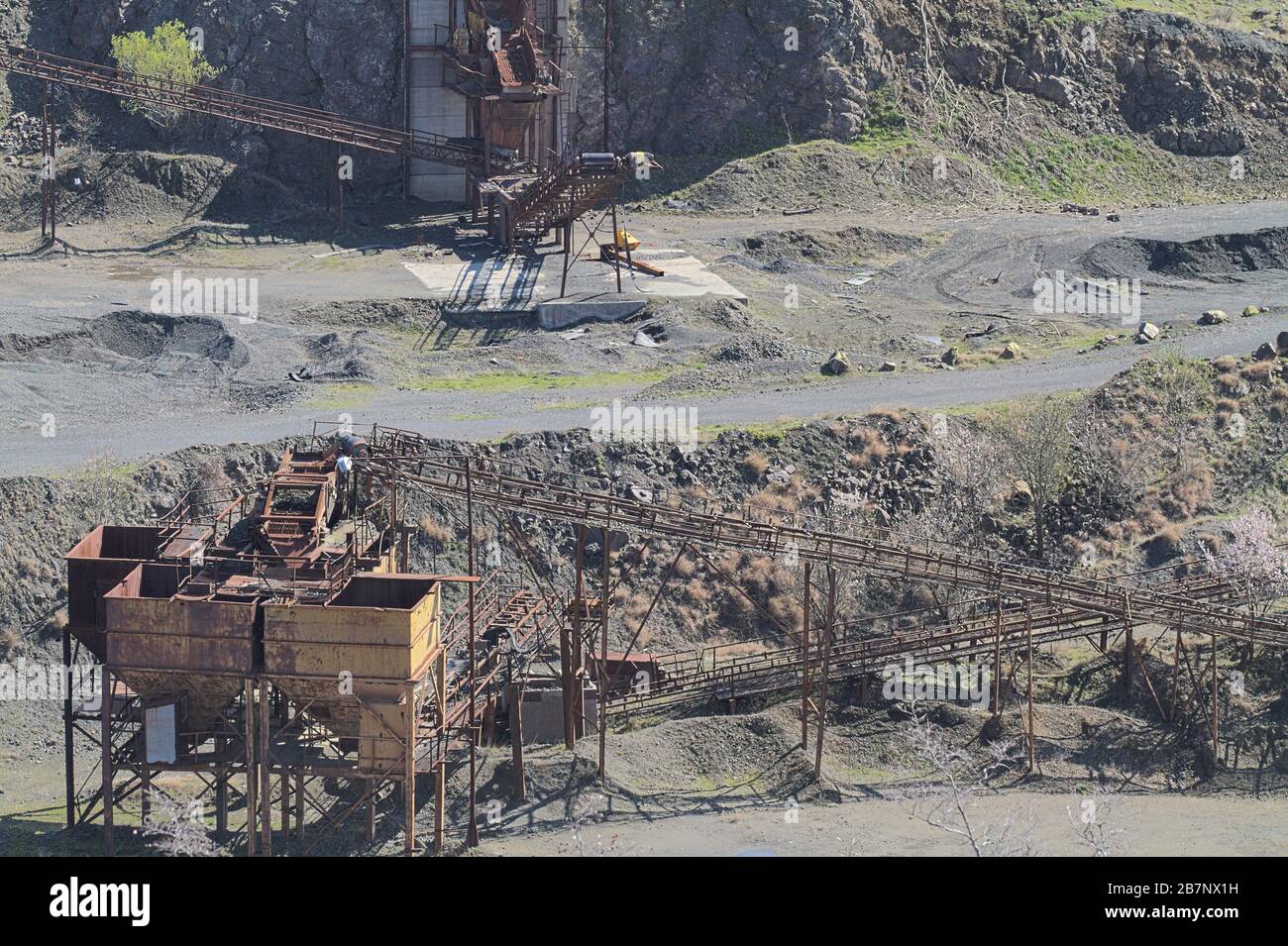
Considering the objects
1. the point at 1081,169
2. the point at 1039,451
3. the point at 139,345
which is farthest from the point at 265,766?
the point at 1081,169

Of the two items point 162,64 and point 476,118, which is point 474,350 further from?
point 162,64

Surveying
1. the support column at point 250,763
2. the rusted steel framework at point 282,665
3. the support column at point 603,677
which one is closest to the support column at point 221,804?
the rusted steel framework at point 282,665

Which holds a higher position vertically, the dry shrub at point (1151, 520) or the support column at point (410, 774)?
the dry shrub at point (1151, 520)

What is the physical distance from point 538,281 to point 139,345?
1327cm

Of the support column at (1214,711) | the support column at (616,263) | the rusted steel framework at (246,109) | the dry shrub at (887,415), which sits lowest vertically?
the support column at (1214,711)

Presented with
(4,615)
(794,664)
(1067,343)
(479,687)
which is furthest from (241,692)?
(1067,343)

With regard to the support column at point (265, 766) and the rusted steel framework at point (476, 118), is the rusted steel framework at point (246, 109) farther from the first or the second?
the support column at point (265, 766)

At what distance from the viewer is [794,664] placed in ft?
175

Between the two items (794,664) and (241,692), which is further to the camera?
(794,664)

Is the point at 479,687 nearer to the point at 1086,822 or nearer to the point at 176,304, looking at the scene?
the point at 1086,822

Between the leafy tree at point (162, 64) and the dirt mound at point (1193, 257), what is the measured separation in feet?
105

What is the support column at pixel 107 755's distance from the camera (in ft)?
148

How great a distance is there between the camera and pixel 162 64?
78.5m

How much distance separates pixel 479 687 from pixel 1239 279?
39.7 metres
